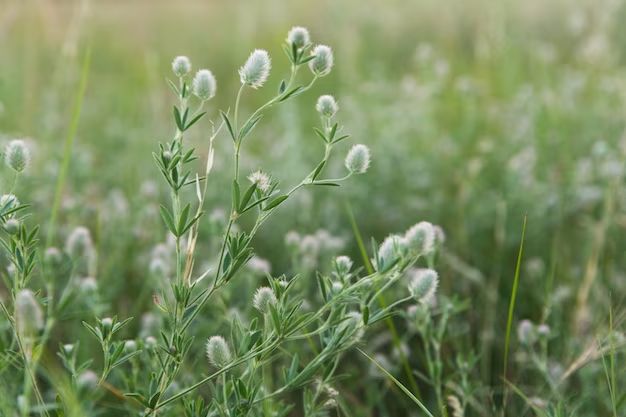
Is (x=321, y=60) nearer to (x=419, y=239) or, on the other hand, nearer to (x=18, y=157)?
(x=419, y=239)

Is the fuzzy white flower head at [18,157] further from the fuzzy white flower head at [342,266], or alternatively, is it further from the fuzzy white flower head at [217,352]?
the fuzzy white flower head at [342,266]

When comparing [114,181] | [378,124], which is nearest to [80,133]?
[114,181]

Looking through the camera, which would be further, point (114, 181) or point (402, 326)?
point (114, 181)

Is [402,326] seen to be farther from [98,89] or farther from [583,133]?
[98,89]

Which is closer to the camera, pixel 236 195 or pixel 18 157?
pixel 236 195

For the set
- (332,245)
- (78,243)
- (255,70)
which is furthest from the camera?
(332,245)

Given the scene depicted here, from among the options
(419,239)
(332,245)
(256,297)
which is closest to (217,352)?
(256,297)

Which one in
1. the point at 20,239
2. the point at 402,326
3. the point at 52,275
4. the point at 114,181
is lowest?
the point at 402,326

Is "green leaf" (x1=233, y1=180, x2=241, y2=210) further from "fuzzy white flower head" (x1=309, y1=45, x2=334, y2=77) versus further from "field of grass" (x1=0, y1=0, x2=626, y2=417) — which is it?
"fuzzy white flower head" (x1=309, y1=45, x2=334, y2=77)
